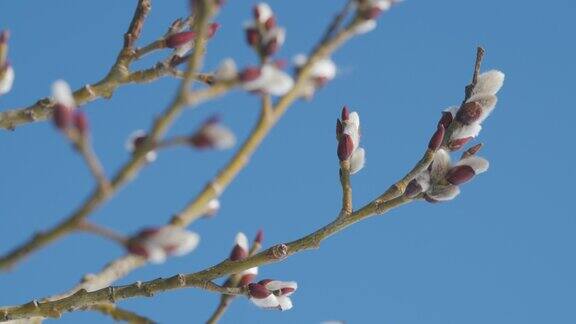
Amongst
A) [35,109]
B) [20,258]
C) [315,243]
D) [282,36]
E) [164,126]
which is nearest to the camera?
[164,126]

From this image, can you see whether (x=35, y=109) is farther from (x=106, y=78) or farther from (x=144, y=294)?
(x=144, y=294)

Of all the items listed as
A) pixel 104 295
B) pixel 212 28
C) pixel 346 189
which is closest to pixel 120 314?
pixel 104 295

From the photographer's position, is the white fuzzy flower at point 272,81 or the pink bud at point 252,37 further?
the pink bud at point 252,37

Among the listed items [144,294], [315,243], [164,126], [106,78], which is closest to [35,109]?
[106,78]

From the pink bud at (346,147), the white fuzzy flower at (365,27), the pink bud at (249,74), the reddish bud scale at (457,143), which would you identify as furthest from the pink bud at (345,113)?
the pink bud at (249,74)

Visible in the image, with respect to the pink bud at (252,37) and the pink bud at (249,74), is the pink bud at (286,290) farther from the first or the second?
the pink bud at (249,74)

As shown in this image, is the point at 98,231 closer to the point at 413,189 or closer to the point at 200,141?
the point at 200,141

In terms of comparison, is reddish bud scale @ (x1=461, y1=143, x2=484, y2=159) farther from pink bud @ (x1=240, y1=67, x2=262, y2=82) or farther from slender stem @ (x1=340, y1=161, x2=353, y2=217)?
pink bud @ (x1=240, y1=67, x2=262, y2=82)
